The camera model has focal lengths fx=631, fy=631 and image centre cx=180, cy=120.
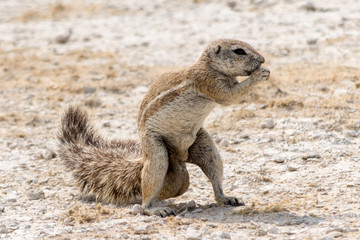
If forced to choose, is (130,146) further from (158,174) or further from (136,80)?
(136,80)

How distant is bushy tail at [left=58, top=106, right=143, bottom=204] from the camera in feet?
20.1

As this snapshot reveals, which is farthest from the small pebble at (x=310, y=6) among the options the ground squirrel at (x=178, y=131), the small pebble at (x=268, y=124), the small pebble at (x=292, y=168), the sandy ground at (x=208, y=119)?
the ground squirrel at (x=178, y=131)

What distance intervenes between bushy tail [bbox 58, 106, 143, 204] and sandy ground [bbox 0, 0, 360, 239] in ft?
0.55

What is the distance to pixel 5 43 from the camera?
13.6m

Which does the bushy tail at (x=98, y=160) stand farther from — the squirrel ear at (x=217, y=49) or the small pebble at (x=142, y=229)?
the squirrel ear at (x=217, y=49)

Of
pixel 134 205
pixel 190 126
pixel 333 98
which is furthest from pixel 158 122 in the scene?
pixel 333 98

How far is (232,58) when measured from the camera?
224 inches

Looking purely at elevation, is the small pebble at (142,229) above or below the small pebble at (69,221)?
above

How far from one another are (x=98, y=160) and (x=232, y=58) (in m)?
1.75

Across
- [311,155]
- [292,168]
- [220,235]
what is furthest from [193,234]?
[311,155]

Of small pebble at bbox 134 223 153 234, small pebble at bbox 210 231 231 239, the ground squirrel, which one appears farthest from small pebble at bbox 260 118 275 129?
small pebble at bbox 210 231 231 239

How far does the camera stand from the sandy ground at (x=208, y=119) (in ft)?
17.9

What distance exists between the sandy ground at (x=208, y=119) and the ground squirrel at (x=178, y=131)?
0.69 feet

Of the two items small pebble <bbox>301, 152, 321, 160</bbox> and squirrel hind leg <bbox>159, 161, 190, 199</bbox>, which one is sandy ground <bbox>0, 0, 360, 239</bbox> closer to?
small pebble <bbox>301, 152, 321, 160</bbox>
